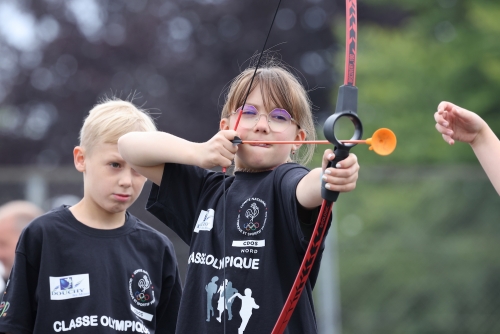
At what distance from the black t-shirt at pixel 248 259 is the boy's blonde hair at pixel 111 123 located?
0.84 meters

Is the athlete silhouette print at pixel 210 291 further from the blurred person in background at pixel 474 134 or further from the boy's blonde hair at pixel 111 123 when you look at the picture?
the boy's blonde hair at pixel 111 123

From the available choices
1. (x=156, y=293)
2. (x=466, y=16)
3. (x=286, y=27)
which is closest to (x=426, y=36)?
(x=466, y=16)

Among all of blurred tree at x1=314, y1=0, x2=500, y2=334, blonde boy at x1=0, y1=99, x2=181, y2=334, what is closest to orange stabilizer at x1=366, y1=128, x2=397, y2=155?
blonde boy at x1=0, y1=99, x2=181, y2=334

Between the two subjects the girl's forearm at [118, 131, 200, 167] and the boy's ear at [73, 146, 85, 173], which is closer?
the girl's forearm at [118, 131, 200, 167]

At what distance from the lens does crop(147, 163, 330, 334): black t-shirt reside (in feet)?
8.77

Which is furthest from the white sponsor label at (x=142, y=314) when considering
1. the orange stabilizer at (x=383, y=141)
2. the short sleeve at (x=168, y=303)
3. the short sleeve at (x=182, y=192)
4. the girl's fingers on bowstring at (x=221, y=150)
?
the orange stabilizer at (x=383, y=141)

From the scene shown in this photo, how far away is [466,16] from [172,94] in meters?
5.32

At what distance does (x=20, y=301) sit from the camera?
3340mm

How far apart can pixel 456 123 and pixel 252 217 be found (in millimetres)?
802

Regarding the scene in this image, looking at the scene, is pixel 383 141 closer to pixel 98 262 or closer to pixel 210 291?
pixel 210 291

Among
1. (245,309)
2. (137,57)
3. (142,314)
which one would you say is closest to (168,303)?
(142,314)

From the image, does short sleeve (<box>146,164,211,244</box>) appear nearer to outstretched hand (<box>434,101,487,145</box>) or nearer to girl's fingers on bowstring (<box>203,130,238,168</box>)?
girl's fingers on bowstring (<box>203,130,238,168</box>)

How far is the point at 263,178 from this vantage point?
2.83 m

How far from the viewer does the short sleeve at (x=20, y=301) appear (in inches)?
130
